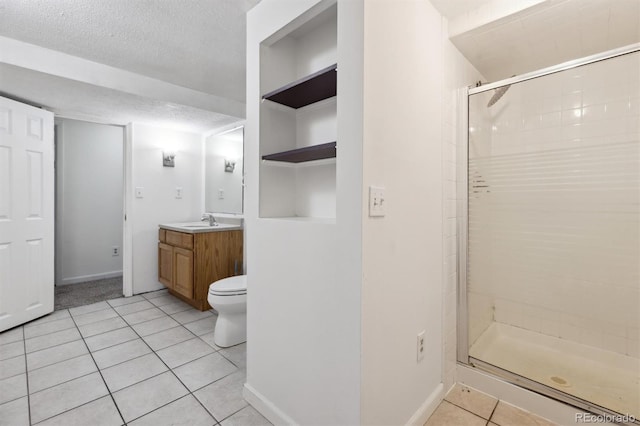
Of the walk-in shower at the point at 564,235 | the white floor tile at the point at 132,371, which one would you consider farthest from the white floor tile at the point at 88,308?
the walk-in shower at the point at 564,235

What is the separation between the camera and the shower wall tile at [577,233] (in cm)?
185

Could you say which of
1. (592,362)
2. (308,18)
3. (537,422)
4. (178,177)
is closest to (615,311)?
(592,362)

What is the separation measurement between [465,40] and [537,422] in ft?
6.60

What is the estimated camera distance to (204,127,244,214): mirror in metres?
3.36

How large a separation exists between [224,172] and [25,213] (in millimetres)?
1751

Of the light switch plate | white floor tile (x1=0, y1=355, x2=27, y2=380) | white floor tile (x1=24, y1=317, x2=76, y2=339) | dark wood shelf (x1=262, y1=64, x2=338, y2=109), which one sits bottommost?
white floor tile (x1=0, y1=355, x2=27, y2=380)

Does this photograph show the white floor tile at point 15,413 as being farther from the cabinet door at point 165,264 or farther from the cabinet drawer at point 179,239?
the cabinet door at point 165,264

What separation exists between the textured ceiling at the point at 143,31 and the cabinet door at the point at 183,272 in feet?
5.30

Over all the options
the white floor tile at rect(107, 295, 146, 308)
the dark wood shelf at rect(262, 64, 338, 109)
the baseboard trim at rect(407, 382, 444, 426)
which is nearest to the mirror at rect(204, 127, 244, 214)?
the white floor tile at rect(107, 295, 146, 308)

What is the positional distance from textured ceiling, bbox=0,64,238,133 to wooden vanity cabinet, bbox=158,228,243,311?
1.19 meters

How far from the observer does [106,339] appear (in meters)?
2.36

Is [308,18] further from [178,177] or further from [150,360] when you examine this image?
[178,177]

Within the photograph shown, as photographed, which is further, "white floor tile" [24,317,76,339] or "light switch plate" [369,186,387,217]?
"white floor tile" [24,317,76,339]

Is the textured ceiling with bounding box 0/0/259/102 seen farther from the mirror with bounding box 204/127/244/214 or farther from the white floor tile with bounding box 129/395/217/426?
the white floor tile with bounding box 129/395/217/426
